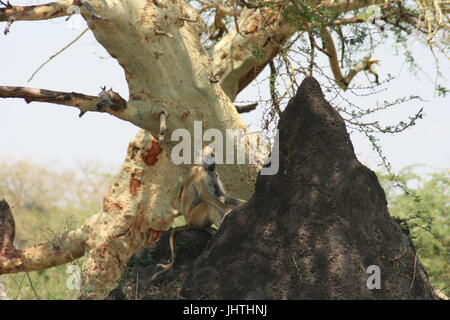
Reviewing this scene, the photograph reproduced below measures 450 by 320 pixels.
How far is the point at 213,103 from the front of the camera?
674 cm

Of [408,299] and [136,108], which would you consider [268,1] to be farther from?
[408,299]

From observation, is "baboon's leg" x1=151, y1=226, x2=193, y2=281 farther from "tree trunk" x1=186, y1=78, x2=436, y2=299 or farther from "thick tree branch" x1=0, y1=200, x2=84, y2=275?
"thick tree branch" x1=0, y1=200, x2=84, y2=275

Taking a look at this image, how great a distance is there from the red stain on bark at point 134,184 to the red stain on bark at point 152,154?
219 mm

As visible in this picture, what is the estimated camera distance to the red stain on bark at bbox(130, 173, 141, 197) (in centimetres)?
823

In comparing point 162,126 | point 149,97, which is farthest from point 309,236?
point 149,97

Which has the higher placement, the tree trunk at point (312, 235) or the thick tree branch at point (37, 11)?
the thick tree branch at point (37, 11)

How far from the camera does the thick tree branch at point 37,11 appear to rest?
5758mm

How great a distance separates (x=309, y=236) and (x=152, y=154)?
12.9 feet

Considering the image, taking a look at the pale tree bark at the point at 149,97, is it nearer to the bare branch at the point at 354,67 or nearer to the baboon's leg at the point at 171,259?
the baboon's leg at the point at 171,259

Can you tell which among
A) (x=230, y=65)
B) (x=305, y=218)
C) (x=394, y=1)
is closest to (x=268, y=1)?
(x=230, y=65)

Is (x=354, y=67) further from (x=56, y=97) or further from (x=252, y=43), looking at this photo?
(x=56, y=97)

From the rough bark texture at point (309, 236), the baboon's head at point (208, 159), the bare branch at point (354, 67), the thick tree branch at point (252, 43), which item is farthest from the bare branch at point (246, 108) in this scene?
the rough bark texture at point (309, 236)

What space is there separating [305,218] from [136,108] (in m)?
2.23
